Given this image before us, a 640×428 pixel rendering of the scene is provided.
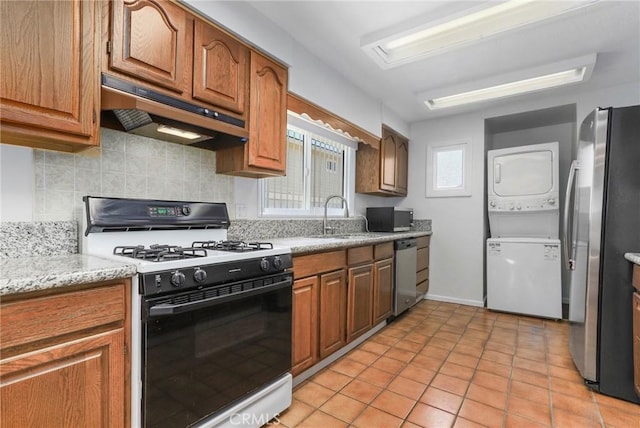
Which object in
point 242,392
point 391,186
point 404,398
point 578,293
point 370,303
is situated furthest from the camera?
point 391,186

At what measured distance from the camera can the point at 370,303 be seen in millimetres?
2721

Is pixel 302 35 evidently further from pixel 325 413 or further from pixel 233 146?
pixel 325 413

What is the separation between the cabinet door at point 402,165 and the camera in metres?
4.12

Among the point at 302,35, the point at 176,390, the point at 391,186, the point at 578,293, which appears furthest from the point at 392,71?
the point at 176,390

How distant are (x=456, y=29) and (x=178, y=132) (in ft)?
6.41

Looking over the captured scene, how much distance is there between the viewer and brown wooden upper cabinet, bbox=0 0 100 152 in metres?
1.10

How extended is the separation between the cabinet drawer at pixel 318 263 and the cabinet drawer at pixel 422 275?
6.08 ft

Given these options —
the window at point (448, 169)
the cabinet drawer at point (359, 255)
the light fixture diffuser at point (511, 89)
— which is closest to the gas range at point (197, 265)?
the cabinet drawer at point (359, 255)

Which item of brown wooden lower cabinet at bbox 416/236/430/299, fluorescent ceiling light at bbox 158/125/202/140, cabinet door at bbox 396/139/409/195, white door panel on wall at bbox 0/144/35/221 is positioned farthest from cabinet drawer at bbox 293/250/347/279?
cabinet door at bbox 396/139/409/195

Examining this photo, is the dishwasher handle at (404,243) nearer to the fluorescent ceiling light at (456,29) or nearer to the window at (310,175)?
the window at (310,175)

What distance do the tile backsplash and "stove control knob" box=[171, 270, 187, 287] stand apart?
0.70m

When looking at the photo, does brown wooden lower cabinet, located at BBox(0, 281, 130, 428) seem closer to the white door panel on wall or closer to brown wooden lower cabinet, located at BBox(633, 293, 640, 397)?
the white door panel on wall

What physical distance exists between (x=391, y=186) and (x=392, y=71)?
1502mm

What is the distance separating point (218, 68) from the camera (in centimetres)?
178
